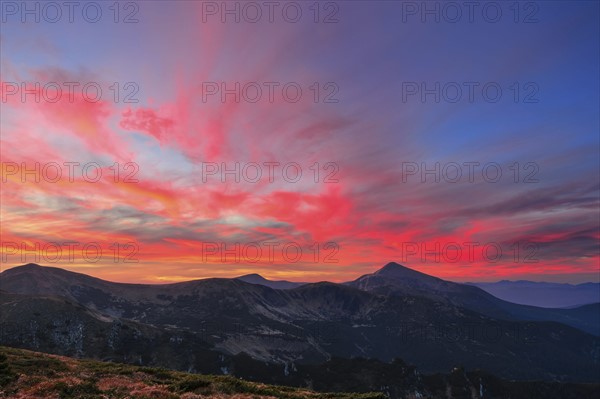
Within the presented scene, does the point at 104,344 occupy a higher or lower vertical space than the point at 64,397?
lower

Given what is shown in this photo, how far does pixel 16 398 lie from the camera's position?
22.9m

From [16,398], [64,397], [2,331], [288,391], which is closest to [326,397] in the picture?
[288,391]

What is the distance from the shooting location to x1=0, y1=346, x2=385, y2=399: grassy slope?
2427 centimetres

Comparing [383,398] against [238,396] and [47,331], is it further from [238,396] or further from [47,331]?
[47,331]

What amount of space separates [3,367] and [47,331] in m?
206

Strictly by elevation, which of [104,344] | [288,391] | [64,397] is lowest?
[104,344]

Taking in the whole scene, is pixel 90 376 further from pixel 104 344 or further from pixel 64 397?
pixel 104 344

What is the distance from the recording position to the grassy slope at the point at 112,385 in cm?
2427

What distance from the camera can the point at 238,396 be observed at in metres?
24.7

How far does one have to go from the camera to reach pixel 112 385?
1055 inches

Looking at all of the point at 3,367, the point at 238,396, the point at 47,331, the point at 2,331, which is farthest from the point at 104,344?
the point at 238,396

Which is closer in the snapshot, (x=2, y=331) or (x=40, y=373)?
(x=40, y=373)

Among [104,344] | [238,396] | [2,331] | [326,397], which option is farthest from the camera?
[104,344]

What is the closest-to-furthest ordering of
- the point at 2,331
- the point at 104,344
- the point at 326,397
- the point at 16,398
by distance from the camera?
the point at 16,398
the point at 326,397
the point at 2,331
the point at 104,344
